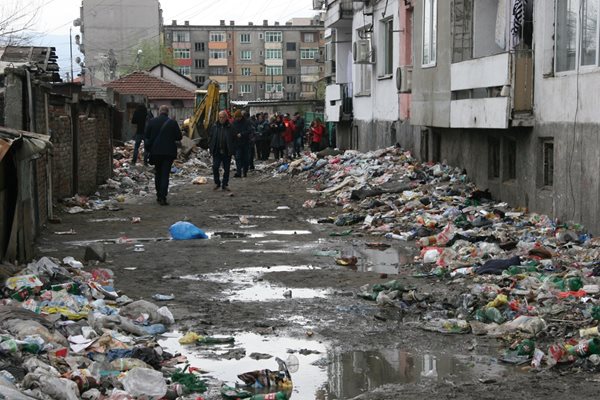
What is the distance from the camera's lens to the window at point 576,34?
11.6 metres

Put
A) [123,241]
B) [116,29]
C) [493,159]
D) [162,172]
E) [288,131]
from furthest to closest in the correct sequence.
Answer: [116,29] < [288,131] < [162,172] < [493,159] < [123,241]

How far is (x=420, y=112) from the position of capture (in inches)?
745

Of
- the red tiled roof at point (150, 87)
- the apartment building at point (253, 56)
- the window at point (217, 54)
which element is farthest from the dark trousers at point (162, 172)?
the window at point (217, 54)

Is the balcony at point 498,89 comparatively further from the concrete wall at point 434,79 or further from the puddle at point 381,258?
the puddle at point 381,258

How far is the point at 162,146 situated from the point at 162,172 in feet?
1.79

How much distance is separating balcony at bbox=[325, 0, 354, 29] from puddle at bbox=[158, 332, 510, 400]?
2346cm

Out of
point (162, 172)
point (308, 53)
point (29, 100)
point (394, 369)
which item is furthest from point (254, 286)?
point (308, 53)

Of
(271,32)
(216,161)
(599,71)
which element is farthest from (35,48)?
(271,32)

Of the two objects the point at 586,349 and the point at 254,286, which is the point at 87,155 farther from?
the point at 586,349

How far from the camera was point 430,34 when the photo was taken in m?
18.4

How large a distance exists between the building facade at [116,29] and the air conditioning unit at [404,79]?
77.2 meters

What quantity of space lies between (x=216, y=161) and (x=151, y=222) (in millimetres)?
5843

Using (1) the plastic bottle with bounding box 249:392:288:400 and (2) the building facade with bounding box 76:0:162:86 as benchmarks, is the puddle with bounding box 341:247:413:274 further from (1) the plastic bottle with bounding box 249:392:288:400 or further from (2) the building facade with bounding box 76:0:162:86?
(2) the building facade with bounding box 76:0:162:86

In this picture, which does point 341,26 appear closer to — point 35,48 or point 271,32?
point 35,48
